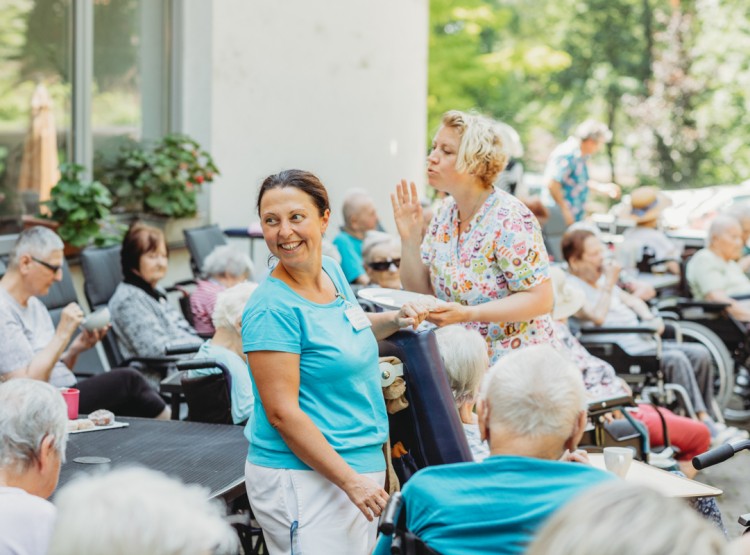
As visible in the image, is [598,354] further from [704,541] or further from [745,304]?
[704,541]

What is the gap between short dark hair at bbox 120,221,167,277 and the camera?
18.0ft

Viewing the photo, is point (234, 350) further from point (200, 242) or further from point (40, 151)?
point (40, 151)

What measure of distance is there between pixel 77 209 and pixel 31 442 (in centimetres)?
411

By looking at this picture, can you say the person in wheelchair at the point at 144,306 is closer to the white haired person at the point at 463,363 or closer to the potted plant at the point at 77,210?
the potted plant at the point at 77,210

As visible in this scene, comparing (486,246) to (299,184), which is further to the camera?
(486,246)

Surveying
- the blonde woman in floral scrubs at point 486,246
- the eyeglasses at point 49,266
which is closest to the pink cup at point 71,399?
the eyeglasses at point 49,266

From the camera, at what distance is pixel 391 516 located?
215cm

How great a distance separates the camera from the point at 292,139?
8891 mm

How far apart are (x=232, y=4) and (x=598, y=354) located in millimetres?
3948

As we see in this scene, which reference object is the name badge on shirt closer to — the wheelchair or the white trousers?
the white trousers

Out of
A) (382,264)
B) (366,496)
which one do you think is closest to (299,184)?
(366,496)

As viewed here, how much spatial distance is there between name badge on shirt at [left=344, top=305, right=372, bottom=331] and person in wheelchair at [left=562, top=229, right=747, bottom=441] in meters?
3.44

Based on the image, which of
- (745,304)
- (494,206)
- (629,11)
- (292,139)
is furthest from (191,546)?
(629,11)

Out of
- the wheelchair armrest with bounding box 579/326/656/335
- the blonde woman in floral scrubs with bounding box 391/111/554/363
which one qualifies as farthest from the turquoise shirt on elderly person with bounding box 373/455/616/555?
the wheelchair armrest with bounding box 579/326/656/335
